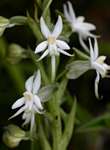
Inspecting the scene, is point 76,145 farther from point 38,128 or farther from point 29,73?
point 38,128

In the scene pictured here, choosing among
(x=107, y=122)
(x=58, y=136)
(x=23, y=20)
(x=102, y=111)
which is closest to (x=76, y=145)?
(x=102, y=111)

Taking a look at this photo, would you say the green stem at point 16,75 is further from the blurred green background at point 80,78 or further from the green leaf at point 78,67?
the green leaf at point 78,67

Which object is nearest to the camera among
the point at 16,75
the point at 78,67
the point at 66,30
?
the point at 78,67

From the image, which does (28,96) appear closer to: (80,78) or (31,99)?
(31,99)

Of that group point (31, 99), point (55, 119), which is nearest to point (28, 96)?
point (31, 99)

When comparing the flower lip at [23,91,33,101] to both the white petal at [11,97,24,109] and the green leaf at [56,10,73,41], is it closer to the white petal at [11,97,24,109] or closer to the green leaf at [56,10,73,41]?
the white petal at [11,97,24,109]

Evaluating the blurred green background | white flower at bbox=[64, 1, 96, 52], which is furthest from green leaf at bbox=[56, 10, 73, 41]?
the blurred green background

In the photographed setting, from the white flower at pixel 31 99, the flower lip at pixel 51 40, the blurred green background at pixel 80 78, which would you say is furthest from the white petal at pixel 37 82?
the blurred green background at pixel 80 78

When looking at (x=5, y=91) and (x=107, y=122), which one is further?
(x=5, y=91)
